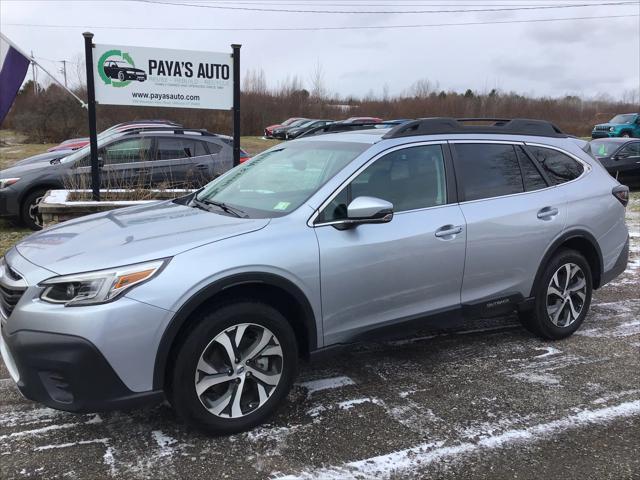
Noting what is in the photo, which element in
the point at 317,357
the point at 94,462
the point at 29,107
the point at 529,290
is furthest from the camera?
the point at 29,107

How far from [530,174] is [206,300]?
290 cm

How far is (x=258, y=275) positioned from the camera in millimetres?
3107

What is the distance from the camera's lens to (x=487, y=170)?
430cm

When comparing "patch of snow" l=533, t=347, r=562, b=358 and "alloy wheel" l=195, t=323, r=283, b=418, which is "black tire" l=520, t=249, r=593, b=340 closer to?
"patch of snow" l=533, t=347, r=562, b=358

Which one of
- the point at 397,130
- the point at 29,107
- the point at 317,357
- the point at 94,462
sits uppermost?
the point at 29,107

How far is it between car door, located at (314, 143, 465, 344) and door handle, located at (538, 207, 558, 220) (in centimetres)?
85

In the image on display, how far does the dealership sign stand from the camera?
7992mm

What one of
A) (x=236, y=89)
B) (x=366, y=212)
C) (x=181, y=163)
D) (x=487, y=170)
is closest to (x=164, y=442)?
(x=366, y=212)

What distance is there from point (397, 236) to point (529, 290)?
4.92 feet

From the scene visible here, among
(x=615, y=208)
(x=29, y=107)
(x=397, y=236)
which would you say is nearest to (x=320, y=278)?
(x=397, y=236)

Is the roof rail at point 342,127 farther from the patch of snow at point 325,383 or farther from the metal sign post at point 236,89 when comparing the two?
the metal sign post at point 236,89

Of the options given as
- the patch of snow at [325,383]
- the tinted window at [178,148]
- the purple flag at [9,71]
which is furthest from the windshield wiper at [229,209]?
the purple flag at [9,71]

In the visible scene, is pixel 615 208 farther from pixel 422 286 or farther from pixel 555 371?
pixel 422 286

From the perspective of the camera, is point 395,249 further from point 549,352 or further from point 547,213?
point 549,352
